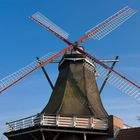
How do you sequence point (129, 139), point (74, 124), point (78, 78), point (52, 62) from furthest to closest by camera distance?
point (52, 62)
point (78, 78)
point (74, 124)
point (129, 139)

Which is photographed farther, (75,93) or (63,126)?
(75,93)

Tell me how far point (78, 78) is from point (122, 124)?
5.66m

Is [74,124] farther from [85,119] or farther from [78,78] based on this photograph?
[78,78]

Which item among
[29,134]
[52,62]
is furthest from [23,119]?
[52,62]

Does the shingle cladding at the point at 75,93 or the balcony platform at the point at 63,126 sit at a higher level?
the shingle cladding at the point at 75,93

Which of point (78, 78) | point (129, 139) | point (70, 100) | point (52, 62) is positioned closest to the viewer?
point (129, 139)

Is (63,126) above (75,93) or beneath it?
beneath

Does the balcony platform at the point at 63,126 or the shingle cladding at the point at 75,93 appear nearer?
the balcony platform at the point at 63,126

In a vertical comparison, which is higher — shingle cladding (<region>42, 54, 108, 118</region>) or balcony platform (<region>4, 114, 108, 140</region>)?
shingle cladding (<region>42, 54, 108, 118</region>)

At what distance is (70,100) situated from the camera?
83.9 feet

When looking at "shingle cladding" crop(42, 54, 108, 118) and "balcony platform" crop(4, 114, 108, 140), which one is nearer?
"balcony platform" crop(4, 114, 108, 140)

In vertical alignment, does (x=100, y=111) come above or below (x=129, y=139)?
above

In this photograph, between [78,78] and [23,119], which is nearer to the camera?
[23,119]

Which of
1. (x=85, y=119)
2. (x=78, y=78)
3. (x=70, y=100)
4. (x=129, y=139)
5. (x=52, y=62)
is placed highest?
(x=52, y=62)
